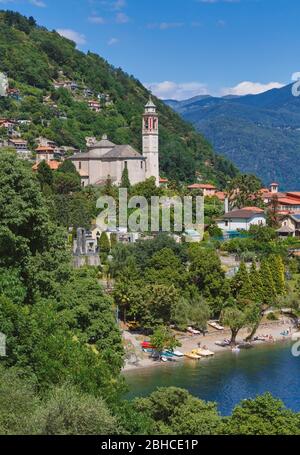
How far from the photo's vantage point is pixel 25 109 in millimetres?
73250

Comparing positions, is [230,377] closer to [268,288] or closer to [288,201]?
[268,288]

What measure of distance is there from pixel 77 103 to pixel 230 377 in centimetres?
5879

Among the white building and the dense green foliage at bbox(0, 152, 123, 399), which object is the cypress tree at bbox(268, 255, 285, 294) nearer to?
the white building

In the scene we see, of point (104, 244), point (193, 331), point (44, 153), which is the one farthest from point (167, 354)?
point (44, 153)

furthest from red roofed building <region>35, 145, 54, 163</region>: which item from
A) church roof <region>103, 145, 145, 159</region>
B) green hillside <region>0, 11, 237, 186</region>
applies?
church roof <region>103, 145, 145, 159</region>

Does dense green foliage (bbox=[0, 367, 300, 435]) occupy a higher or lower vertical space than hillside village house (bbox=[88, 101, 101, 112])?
lower

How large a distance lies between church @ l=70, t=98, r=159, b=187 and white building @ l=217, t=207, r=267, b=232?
695 cm

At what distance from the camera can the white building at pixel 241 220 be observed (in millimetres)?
48219

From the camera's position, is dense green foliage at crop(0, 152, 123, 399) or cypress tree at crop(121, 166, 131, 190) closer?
dense green foliage at crop(0, 152, 123, 399)

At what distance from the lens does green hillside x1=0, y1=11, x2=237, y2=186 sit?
72812 millimetres
